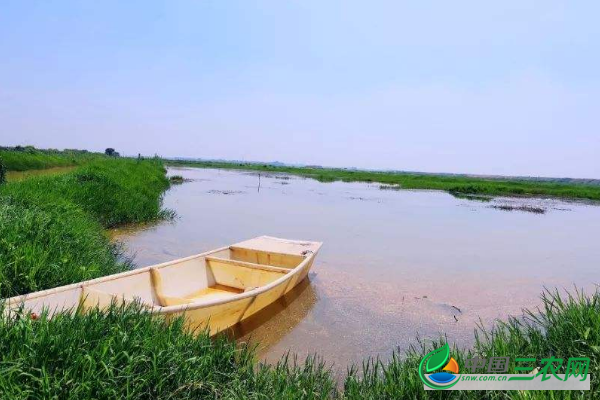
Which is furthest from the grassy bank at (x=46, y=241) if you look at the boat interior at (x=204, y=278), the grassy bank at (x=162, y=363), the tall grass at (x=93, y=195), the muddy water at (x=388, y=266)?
the muddy water at (x=388, y=266)

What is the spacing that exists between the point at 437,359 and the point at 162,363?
2138mm

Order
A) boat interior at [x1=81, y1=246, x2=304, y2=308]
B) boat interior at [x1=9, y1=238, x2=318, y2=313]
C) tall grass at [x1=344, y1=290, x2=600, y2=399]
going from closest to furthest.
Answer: tall grass at [x1=344, y1=290, x2=600, y2=399], boat interior at [x1=9, y1=238, x2=318, y2=313], boat interior at [x1=81, y1=246, x2=304, y2=308]

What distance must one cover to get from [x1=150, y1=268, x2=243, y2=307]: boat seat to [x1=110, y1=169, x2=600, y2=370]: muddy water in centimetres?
87

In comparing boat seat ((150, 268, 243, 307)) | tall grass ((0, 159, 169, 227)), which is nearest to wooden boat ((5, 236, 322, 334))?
boat seat ((150, 268, 243, 307))

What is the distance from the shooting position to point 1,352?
87.0 inches

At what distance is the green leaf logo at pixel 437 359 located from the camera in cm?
A: 288

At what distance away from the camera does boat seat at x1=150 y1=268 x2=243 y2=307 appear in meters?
4.52

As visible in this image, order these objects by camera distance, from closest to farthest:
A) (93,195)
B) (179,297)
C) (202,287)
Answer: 1. (179,297)
2. (202,287)
3. (93,195)

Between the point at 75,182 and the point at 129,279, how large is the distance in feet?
23.1

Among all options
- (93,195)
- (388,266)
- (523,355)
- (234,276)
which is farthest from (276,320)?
(93,195)

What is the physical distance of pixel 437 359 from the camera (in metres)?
2.95

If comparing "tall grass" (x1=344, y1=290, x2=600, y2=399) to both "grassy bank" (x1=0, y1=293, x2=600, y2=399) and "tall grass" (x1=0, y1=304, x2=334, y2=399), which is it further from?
"tall grass" (x1=0, y1=304, x2=334, y2=399)

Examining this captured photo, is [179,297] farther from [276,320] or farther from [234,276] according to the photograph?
[276,320]

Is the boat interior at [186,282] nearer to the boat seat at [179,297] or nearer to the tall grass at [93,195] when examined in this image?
the boat seat at [179,297]
